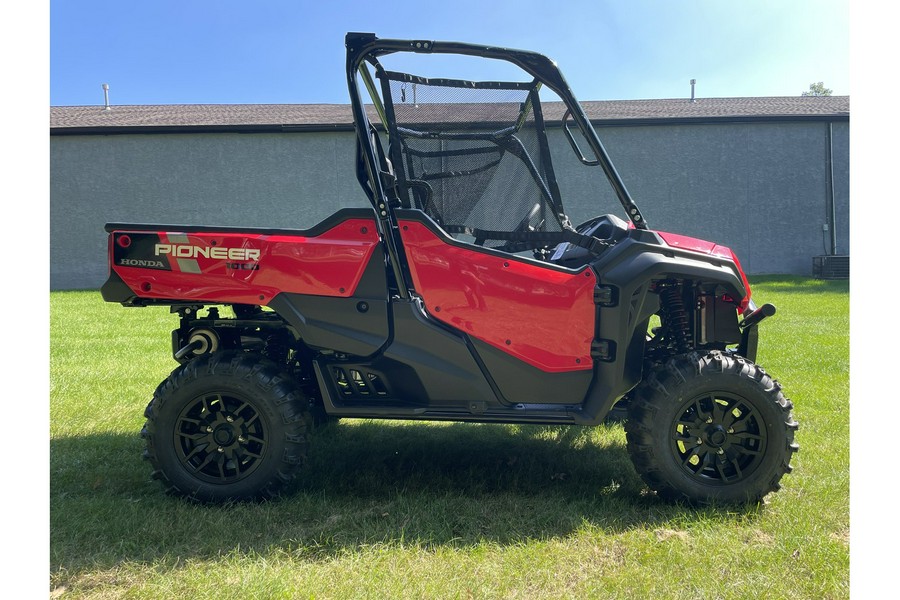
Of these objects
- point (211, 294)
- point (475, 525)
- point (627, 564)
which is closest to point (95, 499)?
point (211, 294)

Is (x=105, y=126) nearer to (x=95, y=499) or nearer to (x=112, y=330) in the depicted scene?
(x=112, y=330)

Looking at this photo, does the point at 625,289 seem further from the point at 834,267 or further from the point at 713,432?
the point at 834,267

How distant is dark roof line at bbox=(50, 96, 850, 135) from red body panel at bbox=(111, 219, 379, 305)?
47.7 ft

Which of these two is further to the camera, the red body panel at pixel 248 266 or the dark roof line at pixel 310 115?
the dark roof line at pixel 310 115

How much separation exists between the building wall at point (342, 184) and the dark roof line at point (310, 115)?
0.28m

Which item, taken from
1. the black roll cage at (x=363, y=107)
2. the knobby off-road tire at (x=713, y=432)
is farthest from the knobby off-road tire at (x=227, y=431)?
the knobby off-road tire at (x=713, y=432)

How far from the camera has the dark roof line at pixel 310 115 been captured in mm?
17391

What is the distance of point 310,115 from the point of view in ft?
62.7

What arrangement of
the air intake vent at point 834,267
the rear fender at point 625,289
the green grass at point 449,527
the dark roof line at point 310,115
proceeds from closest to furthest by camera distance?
the green grass at point 449,527 < the rear fender at point 625,289 < the air intake vent at point 834,267 < the dark roof line at point 310,115

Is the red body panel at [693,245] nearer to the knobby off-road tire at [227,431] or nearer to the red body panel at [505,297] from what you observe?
the red body panel at [505,297]

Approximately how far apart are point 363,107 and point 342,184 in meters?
14.8

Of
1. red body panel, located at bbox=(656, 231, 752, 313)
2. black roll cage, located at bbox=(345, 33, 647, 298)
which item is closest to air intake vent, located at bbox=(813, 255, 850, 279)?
red body panel, located at bbox=(656, 231, 752, 313)

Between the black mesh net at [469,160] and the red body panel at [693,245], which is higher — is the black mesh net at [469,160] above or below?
above

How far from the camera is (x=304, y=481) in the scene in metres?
3.49
